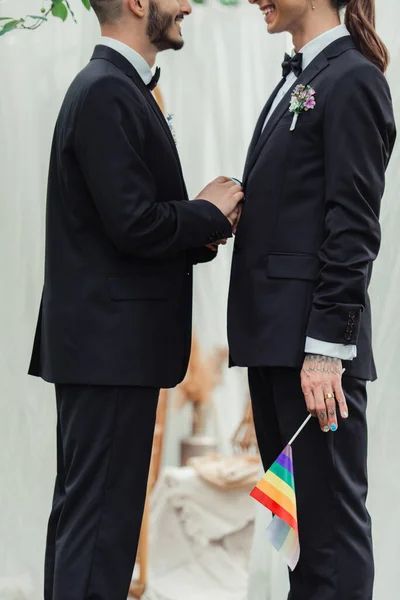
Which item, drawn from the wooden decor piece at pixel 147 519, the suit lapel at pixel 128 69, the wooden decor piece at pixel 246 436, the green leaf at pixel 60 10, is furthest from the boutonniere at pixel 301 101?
the wooden decor piece at pixel 246 436

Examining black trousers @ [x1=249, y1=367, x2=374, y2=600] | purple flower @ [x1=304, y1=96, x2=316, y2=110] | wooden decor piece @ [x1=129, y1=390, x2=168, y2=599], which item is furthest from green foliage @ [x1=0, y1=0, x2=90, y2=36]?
wooden decor piece @ [x1=129, y1=390, x2=168, y2=599]

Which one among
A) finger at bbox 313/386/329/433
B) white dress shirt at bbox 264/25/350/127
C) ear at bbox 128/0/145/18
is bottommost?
finger at bbox 313/386/329/433

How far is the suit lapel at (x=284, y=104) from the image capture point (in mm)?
1879

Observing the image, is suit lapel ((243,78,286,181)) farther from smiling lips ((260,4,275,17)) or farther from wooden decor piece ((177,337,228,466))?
wooden decor piece ((177,337,228,466))

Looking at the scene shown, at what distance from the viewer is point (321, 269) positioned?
5.90 feet

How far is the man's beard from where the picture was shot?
2008 mm

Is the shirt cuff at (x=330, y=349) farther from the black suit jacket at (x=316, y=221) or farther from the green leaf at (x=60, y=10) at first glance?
the green leaf at (x=60, y=10)

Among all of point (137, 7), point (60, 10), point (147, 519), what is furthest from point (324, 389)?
point (147, 519)

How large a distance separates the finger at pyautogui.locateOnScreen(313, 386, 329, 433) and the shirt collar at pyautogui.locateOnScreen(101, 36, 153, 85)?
734mm

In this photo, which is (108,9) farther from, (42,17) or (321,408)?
(321,408)

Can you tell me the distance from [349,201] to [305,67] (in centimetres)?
33

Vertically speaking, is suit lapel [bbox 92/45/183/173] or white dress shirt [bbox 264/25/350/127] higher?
white dress shirt [bbox 264/25/350/127]

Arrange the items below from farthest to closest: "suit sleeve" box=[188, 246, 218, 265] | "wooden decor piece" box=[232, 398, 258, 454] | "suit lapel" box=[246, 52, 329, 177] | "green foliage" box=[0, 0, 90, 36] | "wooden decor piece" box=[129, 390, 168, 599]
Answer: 1. "wooden decor piece" box=[232, 398, 258, 454]
2. "wooden decor piece" box=[129, 390, 168, 599]
3. "green foliage" box=[0, 0, 90, 36]
4. "suit sleeve" box=[188, 246, 218, 265]
5. "suit lapel" box=[246, 52, 329, 177]

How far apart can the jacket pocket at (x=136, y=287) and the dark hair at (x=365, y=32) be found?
59 cm
